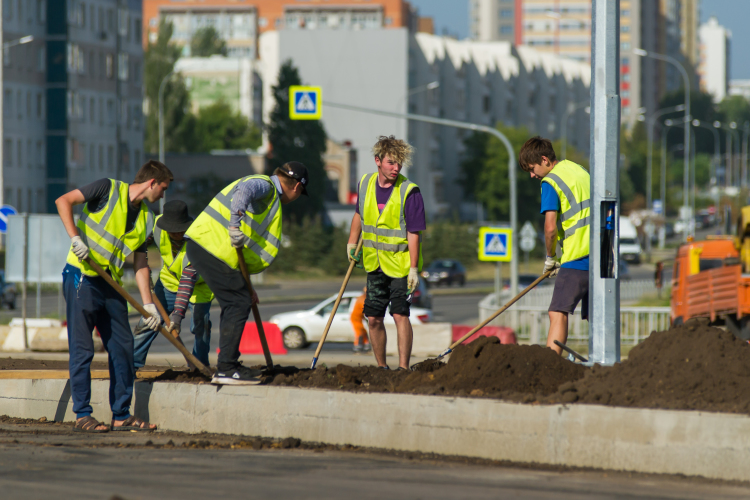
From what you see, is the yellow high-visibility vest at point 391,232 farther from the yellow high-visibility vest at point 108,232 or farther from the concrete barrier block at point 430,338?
the concrete barrier block at point 430,338

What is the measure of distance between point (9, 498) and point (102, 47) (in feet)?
228

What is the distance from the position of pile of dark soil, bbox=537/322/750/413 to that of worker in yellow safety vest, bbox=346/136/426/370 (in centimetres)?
223

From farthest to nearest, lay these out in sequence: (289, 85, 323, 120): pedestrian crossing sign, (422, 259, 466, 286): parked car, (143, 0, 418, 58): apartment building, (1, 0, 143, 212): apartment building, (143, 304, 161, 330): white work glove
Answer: (143, 0, 418, 58): apartment building → (1, 0, 143, 212): apartment building → (422, 259, 466, 286): parked car → (289, 85, 323, 120): pedestrian crossing sign → (143, 304, 161, 330): white work glove

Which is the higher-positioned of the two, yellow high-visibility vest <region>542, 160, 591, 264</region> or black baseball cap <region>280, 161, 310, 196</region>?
black baseball cap <region>280, 161, 310, 196</region>

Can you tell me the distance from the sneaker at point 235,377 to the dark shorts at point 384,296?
57.9 inches

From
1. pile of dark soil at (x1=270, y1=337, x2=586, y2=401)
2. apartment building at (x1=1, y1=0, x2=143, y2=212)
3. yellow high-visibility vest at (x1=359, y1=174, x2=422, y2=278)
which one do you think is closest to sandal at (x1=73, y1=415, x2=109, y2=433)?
pile of dark soil at (x1=270, y1=337, x2=586, y2=401)

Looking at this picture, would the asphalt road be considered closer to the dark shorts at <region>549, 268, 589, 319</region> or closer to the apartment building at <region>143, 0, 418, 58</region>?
the dark shorts at <region>549, 268, 589, 319</region>

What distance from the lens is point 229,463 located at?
5895 mm

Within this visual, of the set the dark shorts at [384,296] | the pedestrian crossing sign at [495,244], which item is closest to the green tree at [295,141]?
the pedestrian crossing sign at [495,244]

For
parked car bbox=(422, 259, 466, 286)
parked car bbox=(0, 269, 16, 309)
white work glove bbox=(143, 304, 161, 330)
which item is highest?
white work glove bbox=(143, 304, 161, 330)

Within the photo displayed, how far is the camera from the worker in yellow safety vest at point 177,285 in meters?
8.85

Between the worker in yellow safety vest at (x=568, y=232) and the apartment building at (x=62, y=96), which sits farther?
the apartment building at (x=62, y=96)

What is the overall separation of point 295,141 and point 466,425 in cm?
6442

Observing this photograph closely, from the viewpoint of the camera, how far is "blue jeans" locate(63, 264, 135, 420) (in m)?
7.34
